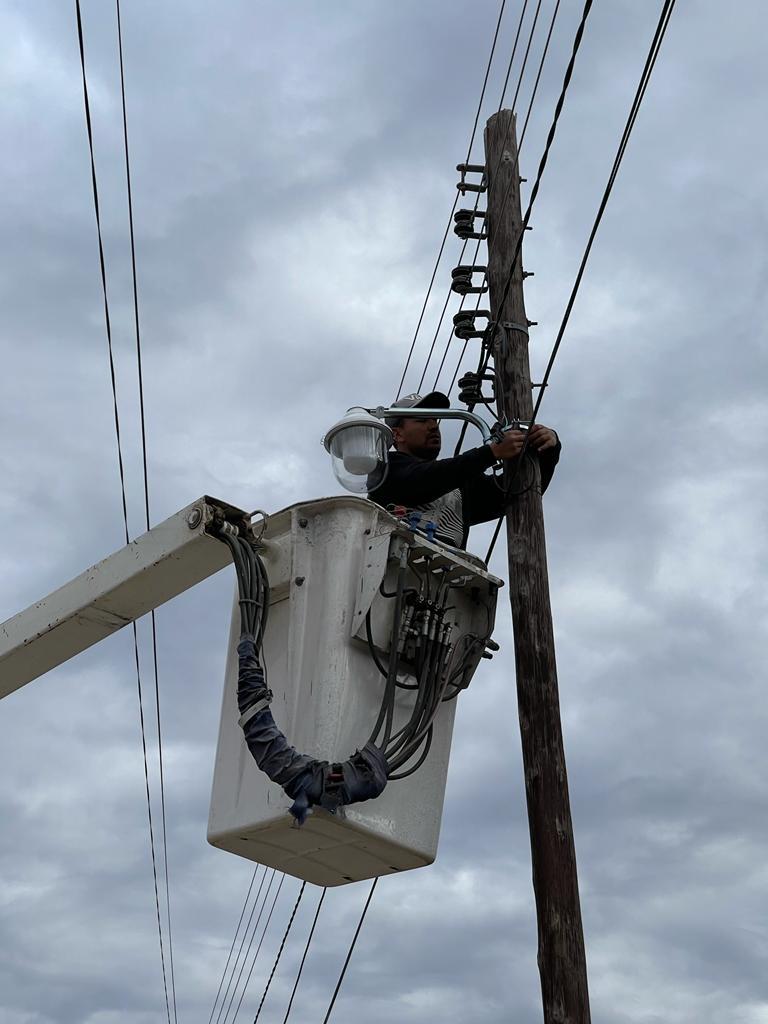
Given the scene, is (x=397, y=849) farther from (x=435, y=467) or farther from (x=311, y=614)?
(x=435, y=467)

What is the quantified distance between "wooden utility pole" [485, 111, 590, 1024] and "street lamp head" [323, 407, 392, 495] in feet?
3.38

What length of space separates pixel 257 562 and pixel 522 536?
174cm

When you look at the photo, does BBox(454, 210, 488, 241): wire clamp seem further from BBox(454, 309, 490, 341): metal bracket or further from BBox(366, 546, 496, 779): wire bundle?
BBox(366, 546, 496, 779): wire bundle

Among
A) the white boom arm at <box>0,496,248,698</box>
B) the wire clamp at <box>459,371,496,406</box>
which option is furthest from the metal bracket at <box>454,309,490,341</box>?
the white boom arm at <box>0,496,248,698</box>

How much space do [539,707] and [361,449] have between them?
1.46 metres

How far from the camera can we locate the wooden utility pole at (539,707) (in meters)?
5.30

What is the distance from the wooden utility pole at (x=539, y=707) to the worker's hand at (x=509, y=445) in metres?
0.17

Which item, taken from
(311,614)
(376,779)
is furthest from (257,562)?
(376,779)

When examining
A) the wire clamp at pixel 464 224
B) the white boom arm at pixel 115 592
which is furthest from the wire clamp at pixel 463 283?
the white boom arm at pixel 115 592

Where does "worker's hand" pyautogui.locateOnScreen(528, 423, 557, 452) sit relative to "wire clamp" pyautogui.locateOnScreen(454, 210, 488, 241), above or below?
below

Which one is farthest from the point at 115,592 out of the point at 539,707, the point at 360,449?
the point at 539,707

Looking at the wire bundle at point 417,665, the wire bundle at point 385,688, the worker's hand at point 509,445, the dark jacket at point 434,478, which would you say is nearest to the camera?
the wire bundle at point 385,688

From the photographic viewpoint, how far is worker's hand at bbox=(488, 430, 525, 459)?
6.17m

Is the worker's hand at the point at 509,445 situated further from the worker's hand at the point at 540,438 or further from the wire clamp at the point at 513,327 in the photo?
the wire clamp at the point at 513,327
